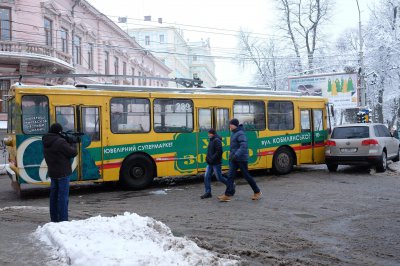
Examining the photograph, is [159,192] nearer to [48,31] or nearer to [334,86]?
[48,31]

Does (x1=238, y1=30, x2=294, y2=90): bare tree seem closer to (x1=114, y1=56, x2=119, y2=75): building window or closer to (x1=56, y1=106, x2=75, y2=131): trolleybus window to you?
(x1=114, y1=56, x2=119, y2=75): building window

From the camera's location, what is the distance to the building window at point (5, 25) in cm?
2480

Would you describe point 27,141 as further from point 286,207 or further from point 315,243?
point 315,243

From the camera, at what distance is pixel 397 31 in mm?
36094

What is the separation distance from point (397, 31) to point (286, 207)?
3240cm

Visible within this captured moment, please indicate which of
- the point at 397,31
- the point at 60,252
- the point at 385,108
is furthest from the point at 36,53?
the point at 385,108

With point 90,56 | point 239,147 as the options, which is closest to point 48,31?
point 90,56

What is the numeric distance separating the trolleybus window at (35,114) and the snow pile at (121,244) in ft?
15.4

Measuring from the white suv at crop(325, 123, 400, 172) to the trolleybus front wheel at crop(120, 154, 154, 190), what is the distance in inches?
262

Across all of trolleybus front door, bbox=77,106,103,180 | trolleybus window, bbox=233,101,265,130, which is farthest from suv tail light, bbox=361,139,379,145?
trolleybus front door, bbox=77,106,103,180

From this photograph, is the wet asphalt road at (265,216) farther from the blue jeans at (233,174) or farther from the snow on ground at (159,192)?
the blue jeans at (233,174)

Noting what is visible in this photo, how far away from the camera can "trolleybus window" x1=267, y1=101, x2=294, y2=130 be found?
14508 mm

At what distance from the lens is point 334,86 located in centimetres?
3133

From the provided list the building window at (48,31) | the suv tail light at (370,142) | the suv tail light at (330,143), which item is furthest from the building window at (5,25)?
the suv tail light at (370,142)
